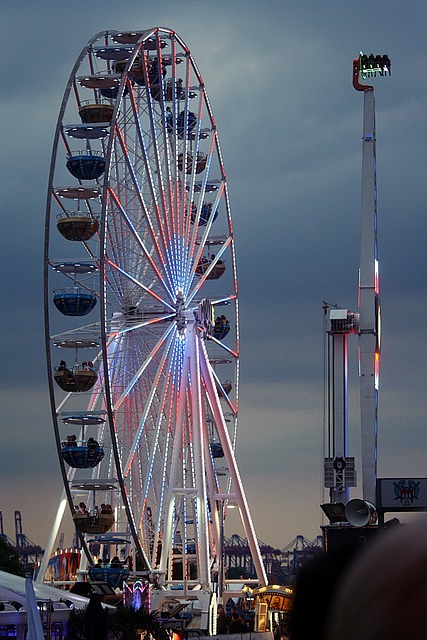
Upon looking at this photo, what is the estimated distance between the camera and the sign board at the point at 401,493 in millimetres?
34875

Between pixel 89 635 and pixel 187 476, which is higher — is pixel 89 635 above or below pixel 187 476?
below

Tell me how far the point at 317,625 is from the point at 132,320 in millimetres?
45894

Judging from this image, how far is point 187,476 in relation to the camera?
54031 mm

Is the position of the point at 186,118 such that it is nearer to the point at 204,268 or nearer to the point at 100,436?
the point at 204,268

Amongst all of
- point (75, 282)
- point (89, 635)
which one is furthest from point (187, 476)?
point (89, 635)

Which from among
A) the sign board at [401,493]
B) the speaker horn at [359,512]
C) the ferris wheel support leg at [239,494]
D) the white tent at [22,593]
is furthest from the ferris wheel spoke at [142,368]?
the white tent at [22,593]

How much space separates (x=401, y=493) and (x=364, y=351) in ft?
52.8

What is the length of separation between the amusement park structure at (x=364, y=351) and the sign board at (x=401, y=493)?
8.73 meters

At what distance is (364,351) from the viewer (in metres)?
51.1

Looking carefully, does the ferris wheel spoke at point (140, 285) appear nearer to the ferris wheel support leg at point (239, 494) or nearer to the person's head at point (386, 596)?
the ferris wheel support leg at point (239, 494)

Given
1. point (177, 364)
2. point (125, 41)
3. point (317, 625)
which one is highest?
point (125, 41)

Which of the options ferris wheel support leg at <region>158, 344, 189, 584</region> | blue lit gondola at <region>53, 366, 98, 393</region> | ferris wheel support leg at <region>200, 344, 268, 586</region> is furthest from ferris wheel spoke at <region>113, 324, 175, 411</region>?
ferris wheel support leg at <region>200, 344, 268, 586</region>

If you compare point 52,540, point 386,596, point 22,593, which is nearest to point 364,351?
point 52,540

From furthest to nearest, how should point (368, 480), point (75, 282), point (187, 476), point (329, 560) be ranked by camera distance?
point (187, 476)
point (368, 480)
point (75, 282)
point (329, 560)
